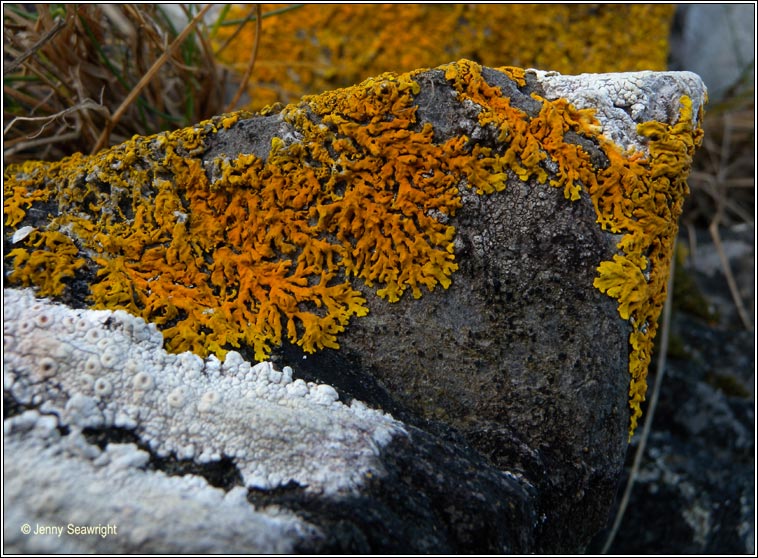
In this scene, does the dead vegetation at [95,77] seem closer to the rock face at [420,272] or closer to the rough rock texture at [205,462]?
the rock face at [420,272]

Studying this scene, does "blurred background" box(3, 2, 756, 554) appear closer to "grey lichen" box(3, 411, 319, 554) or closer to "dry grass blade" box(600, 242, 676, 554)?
"dry grass blade" box(600, 242, 676, 554)

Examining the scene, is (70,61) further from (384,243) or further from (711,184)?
(711,184)

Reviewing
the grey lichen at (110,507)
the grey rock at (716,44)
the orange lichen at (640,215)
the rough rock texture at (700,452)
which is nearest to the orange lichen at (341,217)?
the orange lichen at (640,215)

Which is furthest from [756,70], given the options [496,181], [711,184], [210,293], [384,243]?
[210,293]

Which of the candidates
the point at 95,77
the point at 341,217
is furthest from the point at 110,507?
the point at 95,77

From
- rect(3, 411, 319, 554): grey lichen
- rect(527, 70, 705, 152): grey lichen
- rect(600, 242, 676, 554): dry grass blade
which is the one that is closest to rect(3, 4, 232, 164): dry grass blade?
rect(3, 411, 319, 554): grey lichen

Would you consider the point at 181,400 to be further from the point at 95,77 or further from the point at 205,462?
the point at 95,77
